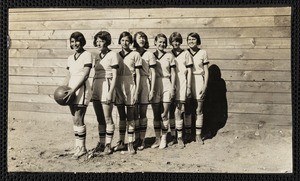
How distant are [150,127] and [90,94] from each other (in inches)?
63.8

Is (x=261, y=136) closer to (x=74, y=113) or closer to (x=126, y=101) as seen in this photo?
(x=126, y=101)

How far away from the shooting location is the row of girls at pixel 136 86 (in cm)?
489

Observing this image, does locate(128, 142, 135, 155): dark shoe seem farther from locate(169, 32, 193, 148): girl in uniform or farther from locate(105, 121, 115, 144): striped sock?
locate(169, 32, 193, 148): girl in uniform

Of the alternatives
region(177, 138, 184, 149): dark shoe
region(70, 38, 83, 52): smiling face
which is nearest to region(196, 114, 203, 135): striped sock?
region(177, 138, 184, 149): dark shoe

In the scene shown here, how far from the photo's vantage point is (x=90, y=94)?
4922mm

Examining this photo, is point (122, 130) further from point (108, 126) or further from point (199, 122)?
point (199, 122)

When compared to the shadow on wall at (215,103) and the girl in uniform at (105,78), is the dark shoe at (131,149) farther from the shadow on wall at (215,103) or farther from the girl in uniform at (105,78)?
the shadow on wall at (215,103)

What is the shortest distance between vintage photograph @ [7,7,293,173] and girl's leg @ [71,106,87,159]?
0.06 feet

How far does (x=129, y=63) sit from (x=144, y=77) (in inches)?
13.6

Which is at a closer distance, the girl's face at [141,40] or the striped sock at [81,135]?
the striped sock at [81,135]

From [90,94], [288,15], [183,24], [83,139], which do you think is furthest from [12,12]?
[288,15]

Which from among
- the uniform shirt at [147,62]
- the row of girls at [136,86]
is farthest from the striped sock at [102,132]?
the uniform shirt at [147,62]

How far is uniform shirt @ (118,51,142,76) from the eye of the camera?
503cm

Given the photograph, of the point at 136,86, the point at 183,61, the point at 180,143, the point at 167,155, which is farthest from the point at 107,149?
the point at 183,61
